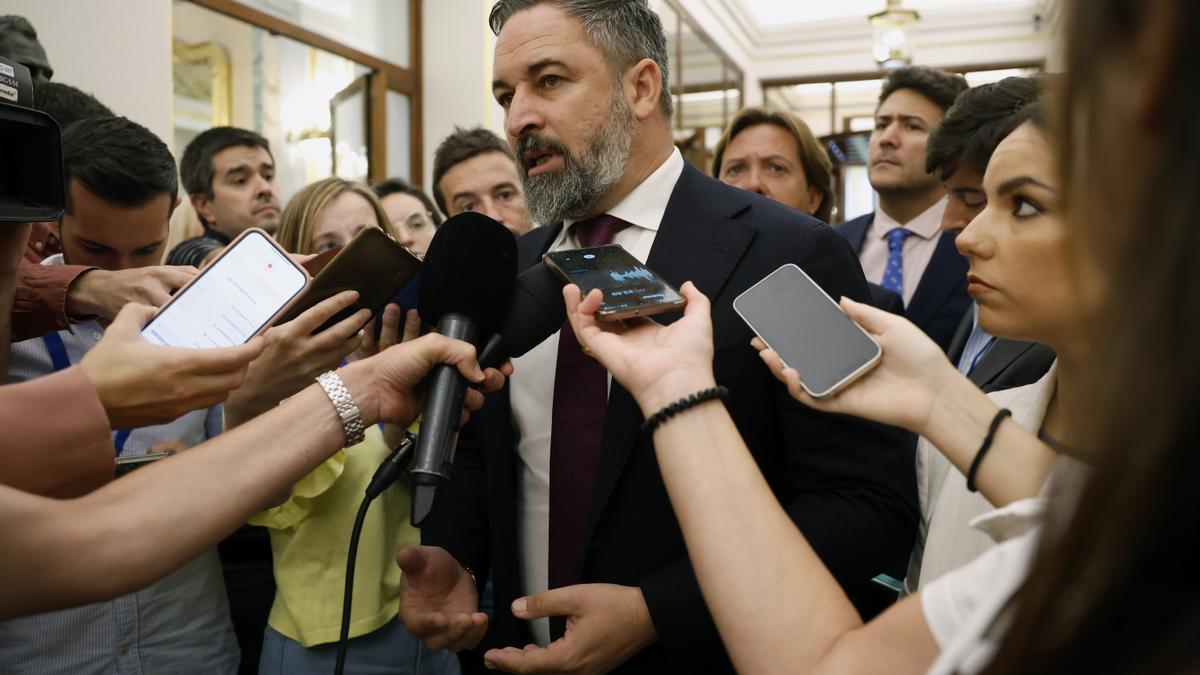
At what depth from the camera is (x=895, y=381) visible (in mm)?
1019

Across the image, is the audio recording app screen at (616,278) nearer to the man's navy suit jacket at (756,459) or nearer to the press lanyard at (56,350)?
the man's navy suit jacket at (756,459)

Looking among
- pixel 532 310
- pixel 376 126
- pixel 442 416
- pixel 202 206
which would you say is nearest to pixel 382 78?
pixel 376 126

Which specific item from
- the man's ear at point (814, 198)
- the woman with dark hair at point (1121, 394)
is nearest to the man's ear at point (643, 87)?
the woman with dark hair at point (1121, 394)

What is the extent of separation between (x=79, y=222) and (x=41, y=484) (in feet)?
3.60

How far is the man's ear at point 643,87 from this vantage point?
5.19 feet

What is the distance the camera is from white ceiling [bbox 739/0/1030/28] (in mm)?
8789

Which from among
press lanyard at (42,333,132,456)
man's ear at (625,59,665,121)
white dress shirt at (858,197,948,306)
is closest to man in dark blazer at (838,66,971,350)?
white dress shirt at (858,197,948,306)

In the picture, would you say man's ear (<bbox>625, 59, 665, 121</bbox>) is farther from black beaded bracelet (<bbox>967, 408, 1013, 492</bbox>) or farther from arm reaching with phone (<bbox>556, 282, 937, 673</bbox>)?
black beaded bracelet (<bbox>967, 408, 1013, 492</bbox>)

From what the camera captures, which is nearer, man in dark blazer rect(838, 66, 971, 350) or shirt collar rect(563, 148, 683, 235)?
shirt collar rect(563, 148, 683, 235)

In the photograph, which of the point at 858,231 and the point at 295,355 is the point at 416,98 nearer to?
the point at 858,231

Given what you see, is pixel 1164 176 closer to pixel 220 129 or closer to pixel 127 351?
pixel 127 351

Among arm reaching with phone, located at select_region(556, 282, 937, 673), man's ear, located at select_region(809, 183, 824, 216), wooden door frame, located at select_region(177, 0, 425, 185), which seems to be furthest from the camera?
wooden door frame, located at select_region(177, 0, 425, 185)

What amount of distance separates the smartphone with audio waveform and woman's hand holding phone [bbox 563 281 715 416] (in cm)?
2

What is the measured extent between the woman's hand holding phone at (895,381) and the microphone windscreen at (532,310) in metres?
0.30
